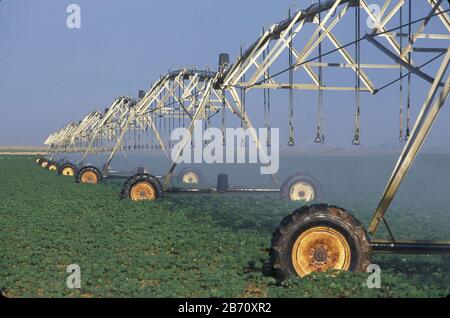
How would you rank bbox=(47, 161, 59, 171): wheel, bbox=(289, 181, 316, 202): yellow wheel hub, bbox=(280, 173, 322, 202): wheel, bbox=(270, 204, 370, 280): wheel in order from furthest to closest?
bbox=(47, 161, 59, 171): wheel < bbox=(289, 181, 316, 202): yellow wheel hub < bbox=(280, 173, 322, 202): wheel < bbox=(270, 204, 370, 280): wheel

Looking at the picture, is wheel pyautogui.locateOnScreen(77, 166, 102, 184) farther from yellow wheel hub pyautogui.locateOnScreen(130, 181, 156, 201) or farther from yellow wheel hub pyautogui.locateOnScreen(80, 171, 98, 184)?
yellow wheel hub pyautogui.locateOnScreen(130, 181, 156, 201)

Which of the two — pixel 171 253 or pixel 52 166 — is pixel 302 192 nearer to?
pixel 171 253

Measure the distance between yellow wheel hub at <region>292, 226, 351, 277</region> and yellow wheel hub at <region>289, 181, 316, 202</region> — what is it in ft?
46.9

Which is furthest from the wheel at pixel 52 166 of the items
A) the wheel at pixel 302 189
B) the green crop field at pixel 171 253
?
the wheel at pixel 302 189

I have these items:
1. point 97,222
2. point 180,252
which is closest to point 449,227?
point 180,252

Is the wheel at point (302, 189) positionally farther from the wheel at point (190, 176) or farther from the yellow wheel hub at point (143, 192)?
the wheel at point (190, 176)

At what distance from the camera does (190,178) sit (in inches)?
1325

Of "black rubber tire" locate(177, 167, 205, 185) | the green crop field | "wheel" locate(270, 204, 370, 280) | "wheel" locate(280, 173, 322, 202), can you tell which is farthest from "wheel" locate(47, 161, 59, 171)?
"wheel" locate(270, 204, 370, 280)

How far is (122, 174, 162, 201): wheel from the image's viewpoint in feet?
71.2

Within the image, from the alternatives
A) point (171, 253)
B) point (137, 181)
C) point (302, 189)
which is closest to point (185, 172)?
point (137, 181)

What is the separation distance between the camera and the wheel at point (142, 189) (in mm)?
21688

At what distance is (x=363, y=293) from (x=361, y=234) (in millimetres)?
884

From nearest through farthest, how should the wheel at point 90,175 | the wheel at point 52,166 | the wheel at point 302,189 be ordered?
the wheel at point 302,189 < the wheel at point 90,175 < the wheel at point 52,166
